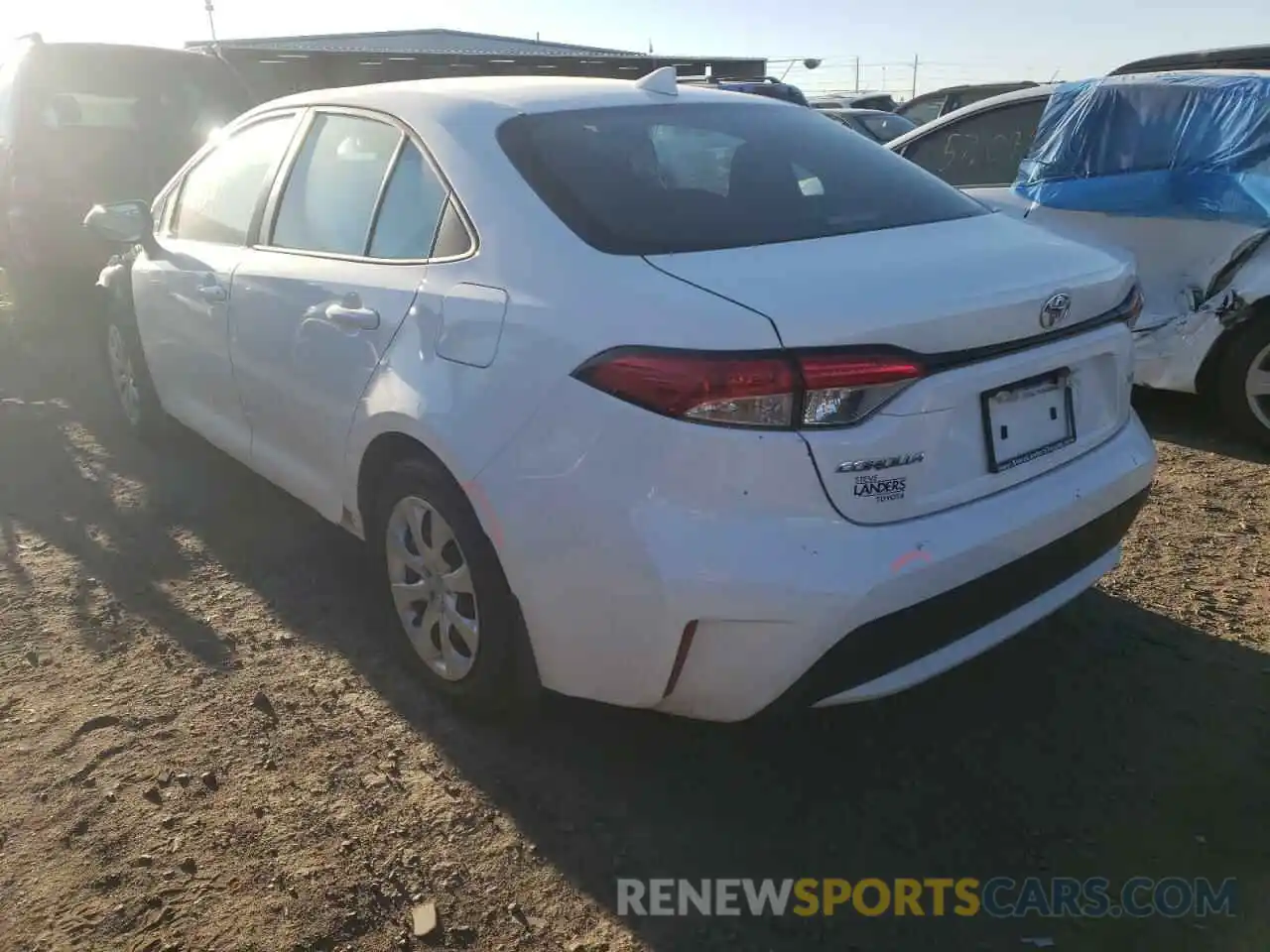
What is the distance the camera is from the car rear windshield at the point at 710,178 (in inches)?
98.3

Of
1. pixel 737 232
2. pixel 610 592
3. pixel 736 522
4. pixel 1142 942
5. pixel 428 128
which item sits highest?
pixel 428 128

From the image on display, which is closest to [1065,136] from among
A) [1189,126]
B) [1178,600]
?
[1189,126]

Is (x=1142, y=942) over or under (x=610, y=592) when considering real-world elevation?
under

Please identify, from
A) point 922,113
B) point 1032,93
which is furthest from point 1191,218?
point 922,113

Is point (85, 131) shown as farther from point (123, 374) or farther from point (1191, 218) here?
point (1191, 218)

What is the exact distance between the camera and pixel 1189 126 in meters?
4.77

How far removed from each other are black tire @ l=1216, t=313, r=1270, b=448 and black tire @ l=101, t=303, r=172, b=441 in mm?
4560

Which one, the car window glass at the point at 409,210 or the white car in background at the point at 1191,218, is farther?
the white car in background at the point at 1191,218

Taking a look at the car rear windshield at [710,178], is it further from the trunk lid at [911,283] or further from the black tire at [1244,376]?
the black tire at [1244,376]

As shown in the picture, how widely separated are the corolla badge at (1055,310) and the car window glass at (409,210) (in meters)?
1.47

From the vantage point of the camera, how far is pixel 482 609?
8.46ft

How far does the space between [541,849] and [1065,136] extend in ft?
14.3

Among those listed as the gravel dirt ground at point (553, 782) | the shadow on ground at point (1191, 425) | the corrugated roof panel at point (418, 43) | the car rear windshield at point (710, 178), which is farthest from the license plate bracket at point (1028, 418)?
the corrugated roof panel at point (418, 43)

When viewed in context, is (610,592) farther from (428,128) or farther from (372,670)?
(428,128)
